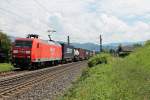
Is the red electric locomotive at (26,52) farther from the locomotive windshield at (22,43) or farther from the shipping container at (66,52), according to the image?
the shipping container at (66,52)

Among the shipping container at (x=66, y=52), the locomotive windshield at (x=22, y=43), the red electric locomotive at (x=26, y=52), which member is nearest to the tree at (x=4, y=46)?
the shipping container at (x=66, y=52)

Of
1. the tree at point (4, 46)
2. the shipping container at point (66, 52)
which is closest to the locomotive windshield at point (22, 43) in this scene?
the tree at point (4, 46)

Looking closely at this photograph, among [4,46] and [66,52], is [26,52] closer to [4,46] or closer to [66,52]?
[4,46]

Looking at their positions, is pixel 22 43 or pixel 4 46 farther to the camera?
pixel 4 46

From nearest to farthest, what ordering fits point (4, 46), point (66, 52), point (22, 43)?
point (22, 43)
point (4, 46)
point (66, 52)

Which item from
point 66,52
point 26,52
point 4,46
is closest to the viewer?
point 26,52

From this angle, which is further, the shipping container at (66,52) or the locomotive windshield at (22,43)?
the shipping container at (66,52)

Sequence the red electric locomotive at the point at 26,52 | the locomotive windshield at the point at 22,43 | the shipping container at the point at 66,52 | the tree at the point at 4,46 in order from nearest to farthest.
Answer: the red electric locomotive at the point at 26,52
the locomotive windshield at the point at 22,43
the tree at the point at 4,46
the shipping container at the point at 66,52

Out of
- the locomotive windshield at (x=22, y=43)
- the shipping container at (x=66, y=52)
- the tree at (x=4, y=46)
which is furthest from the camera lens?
the shipping container at (x=66, y=52)

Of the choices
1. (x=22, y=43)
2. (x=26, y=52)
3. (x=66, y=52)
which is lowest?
(x=26, y=52)

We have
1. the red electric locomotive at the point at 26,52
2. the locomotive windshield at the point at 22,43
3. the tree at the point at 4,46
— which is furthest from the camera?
the tree at the point at 4,46

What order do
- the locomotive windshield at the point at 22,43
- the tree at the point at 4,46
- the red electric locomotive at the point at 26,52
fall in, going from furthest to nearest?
the tree at the point at 4,46 → the locomotive windshield at the point at 22,43 → the red electric locomotive at the point at 26,52

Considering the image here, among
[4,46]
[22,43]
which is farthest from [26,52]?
[4,46]

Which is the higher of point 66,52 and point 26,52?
point 66,52
